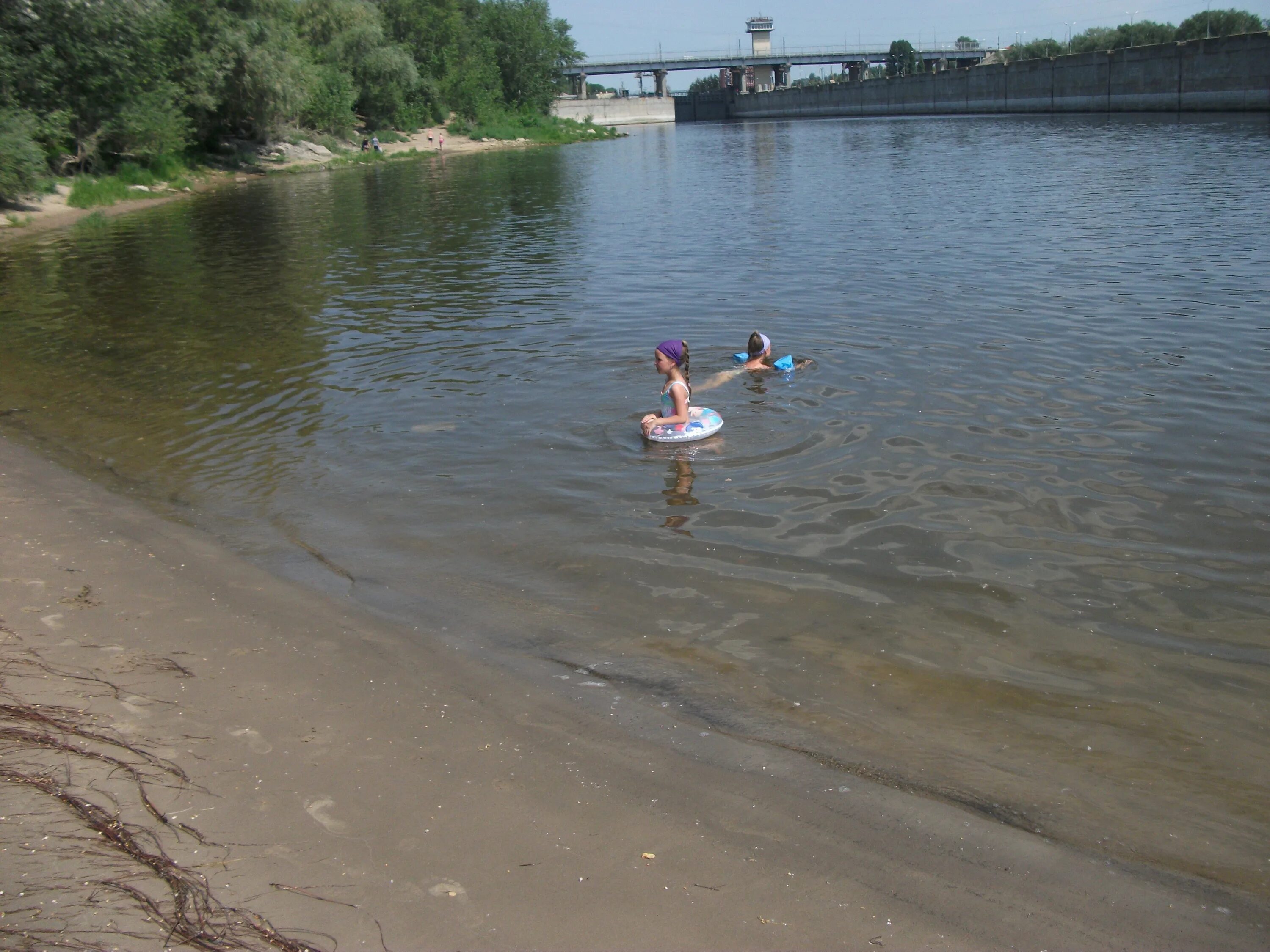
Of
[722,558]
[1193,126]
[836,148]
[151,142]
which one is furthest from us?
[836,148]

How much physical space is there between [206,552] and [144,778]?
3.61 meters

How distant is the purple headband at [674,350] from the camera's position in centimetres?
1005

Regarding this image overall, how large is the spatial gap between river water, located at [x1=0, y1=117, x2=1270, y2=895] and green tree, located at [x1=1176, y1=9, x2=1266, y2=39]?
3543 inches

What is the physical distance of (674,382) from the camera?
10.2 metres

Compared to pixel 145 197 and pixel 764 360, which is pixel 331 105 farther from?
pixel 764 360

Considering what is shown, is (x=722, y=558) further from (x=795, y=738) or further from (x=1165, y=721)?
(x=1165, y=721)

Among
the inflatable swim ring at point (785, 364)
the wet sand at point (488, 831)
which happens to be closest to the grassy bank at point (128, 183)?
the inflatable swim ring at point (785, 364)

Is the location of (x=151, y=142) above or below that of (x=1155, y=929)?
above

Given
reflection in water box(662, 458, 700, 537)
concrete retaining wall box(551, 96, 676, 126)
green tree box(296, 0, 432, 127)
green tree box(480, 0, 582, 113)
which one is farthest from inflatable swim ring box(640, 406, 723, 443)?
concrete retaining wall box(551, 96, 676, 126)

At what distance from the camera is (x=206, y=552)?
7.94 m

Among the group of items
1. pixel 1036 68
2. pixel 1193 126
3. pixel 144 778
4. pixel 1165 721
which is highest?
pixel 1036 68

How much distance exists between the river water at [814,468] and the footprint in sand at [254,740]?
1755mm

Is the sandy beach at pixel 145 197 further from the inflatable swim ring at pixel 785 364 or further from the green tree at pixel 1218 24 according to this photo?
the green tree at pixel 1218 24

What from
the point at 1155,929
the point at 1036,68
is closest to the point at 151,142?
the point at 1155,929
